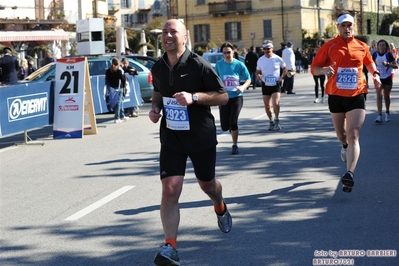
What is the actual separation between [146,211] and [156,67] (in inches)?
92.7

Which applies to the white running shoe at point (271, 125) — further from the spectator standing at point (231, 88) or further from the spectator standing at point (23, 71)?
the spectator standing at point (23, 71)

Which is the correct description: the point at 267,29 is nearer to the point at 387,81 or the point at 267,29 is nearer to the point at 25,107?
the point at 387,81

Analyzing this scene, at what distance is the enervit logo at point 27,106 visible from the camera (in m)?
14.7

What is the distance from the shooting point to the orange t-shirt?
8.94 m

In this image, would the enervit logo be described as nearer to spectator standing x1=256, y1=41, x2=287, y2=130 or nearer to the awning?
spectator standing x1=256, y1=41, x2=287, y2=130

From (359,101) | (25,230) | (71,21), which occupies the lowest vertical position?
(25,230)

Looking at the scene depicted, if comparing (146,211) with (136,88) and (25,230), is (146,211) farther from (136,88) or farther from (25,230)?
(136,88)

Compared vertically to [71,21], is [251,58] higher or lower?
lower

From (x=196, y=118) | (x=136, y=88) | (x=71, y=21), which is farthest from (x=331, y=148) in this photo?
(x=71, y=21)

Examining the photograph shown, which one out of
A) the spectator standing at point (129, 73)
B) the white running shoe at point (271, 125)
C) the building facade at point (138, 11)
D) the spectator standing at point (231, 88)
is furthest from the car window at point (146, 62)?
the building facade at point (138, 11)

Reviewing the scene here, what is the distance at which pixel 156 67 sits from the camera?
6.30m

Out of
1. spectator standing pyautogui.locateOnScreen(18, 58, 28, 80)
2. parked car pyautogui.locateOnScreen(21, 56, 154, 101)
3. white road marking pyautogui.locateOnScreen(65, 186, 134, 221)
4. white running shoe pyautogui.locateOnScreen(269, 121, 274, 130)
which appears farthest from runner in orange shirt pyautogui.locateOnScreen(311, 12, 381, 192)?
spectator standing pyautogui.locateOnScreen(18, 58, 28, 80)

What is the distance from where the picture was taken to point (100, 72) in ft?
71.5

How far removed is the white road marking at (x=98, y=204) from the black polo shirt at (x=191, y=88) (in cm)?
229
